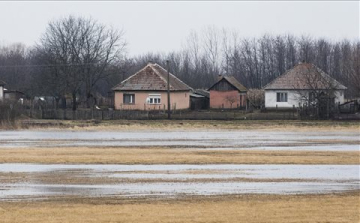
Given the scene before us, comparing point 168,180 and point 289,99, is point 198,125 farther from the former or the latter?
point 168,180

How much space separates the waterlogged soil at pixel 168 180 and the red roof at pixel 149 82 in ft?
164

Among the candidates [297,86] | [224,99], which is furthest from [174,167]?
[224,99]

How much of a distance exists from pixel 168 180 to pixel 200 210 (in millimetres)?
5812

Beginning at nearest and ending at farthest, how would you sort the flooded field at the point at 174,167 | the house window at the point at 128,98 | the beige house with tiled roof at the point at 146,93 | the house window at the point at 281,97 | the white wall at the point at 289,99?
the flooded field at the point at 174,167
the white wall at the point at 289,99
the beige house with tiled roof at the point at 146,93
the house window at the point at 281,97
the house window at the point at 128,98

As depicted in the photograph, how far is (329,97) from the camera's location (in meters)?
64.0

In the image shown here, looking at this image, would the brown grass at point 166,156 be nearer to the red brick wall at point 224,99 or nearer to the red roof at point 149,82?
the red roof at point 149,82

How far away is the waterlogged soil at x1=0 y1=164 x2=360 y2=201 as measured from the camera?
70.6 feet

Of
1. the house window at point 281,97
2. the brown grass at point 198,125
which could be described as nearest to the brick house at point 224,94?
the house window at point 281,97

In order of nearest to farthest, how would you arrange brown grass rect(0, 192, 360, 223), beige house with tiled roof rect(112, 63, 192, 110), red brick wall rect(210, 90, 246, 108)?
brown grass rect(0, 192, 360, 223), beige house with tiled roof rect(112, 63, 192, 110), red brick wall rect(210, 90, 246, 108)

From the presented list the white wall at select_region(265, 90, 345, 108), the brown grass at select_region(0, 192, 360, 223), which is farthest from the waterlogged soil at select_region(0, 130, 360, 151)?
the white wall at select_region(265, 90, 345, 108)

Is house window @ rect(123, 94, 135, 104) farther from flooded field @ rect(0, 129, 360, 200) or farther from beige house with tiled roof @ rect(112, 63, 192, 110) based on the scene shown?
flooded field @ rect(0, 129, 360, 200)

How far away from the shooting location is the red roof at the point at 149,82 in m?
78.6

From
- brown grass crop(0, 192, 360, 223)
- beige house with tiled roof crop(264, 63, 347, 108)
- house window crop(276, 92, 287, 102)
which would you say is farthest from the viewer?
house window crop(276, 92, 287, 102)

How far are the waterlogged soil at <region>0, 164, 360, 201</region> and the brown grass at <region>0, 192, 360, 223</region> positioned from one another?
1.16 m
